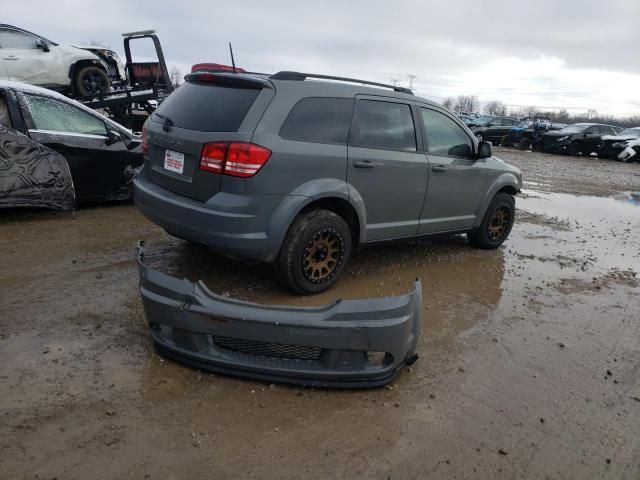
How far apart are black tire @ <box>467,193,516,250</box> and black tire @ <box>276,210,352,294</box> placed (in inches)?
88.6

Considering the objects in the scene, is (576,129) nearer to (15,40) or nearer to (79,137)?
(15,40)

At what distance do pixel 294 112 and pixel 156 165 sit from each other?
4.13 ft

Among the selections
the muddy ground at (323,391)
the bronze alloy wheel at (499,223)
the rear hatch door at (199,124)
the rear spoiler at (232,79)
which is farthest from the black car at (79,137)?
the bronze alloy wheel at (499,223)

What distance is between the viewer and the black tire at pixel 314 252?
3.96 metres

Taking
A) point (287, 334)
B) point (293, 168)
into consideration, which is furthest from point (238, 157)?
point (287, 334)

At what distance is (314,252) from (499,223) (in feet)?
9.77

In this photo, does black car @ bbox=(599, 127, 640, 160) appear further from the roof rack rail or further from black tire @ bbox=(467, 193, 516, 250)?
the roof rack rail

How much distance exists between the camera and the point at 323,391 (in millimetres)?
2879

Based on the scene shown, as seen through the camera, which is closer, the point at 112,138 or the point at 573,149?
the point at 112,138

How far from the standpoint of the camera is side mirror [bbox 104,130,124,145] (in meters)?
6.39

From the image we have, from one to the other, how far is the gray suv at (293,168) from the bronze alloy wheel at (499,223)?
1210mm

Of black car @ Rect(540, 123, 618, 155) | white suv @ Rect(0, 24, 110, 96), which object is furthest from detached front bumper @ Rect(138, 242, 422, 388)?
black car @ Rect(540, 123, 618, 155)

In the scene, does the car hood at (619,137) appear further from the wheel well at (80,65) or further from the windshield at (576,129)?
the wheel well at (80,65)

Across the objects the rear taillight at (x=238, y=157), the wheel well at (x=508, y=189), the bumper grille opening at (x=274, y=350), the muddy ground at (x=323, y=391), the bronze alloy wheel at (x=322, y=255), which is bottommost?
the muddy ground at (x=323, y=391)
